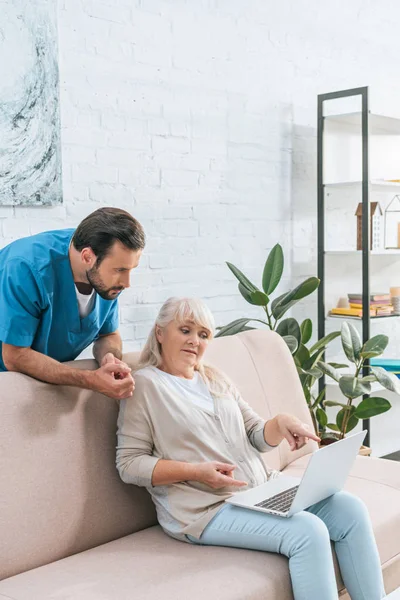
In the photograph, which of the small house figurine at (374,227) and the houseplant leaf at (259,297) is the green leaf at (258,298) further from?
the small house figurine at (374,227)

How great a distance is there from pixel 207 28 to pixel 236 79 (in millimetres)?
283

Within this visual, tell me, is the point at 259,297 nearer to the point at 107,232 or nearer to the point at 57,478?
the point at 107,232

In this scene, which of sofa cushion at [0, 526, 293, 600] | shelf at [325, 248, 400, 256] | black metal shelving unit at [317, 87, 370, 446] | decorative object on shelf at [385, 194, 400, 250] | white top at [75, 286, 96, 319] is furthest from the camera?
decorative object on shelf at [385, 194, 400, 250]

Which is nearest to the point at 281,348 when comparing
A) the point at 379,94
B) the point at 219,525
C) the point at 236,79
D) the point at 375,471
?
the point at 375,471

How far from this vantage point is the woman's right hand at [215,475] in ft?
6.80

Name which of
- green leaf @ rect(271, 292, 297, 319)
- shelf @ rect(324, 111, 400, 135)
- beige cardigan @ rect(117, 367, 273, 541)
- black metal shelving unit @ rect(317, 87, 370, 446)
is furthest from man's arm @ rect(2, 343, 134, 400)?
shelf @ rect(324, 111, 400, 135)

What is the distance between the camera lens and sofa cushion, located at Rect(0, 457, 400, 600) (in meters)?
1.79

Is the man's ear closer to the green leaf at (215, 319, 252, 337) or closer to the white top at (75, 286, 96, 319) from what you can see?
the white top at (75, 286, 96, 319)

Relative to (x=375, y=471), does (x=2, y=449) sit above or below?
above

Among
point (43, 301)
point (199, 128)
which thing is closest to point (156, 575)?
point (43, 301)

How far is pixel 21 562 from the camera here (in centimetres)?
195

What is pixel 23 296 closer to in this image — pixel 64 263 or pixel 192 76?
pixel 64 263

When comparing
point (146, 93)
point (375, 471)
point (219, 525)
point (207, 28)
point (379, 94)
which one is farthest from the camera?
point (379, 94)

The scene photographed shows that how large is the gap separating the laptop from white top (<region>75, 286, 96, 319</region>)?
2.19ft
